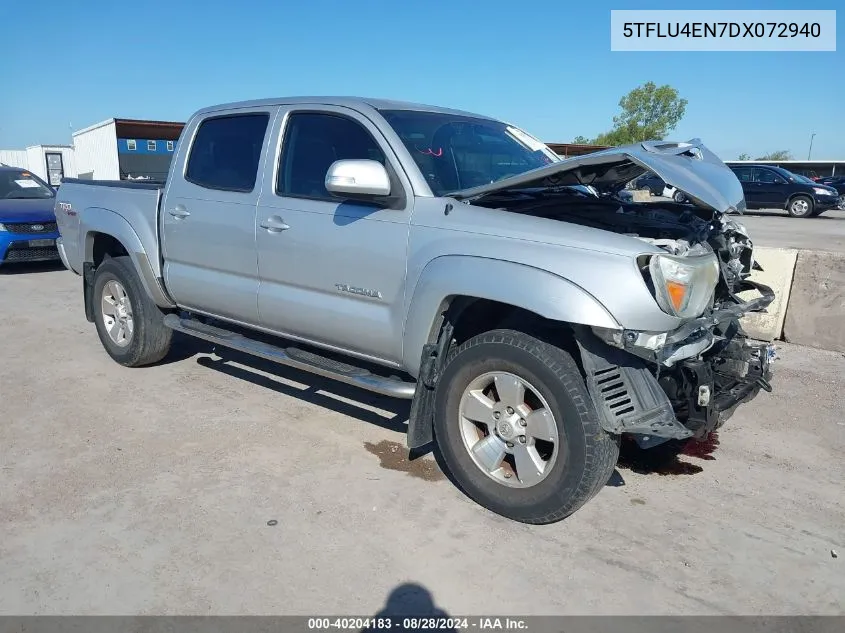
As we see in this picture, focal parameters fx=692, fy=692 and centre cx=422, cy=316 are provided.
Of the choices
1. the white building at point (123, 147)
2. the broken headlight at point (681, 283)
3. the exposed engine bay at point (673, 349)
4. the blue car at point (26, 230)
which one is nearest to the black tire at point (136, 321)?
the exposed engine bay at point (673, 349)

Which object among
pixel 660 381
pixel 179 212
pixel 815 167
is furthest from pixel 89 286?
pixel 815 167

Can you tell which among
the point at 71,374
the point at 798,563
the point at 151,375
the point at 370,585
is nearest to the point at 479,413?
the point at 370,585

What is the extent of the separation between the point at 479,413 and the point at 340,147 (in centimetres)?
187

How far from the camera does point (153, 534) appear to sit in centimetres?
333

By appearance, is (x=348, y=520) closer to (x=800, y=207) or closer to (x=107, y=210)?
(x=107, y=210)

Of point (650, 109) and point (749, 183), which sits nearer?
point (749, 183)

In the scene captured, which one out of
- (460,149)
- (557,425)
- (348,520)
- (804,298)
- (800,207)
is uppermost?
(460,149)

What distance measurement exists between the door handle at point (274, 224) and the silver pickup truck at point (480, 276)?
0.01 metres

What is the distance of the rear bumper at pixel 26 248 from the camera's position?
34.0 feet

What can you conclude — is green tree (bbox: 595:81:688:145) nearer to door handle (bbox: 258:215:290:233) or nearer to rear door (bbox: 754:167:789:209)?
rear door (bbox: 754:167:789:209)

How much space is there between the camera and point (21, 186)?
11773mm

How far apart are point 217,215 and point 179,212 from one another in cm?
47

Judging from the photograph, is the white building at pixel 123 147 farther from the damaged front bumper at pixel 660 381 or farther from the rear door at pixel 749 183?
the damaged front bumper at pixel 660 381

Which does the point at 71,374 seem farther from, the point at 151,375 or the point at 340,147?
the point at 340,147
